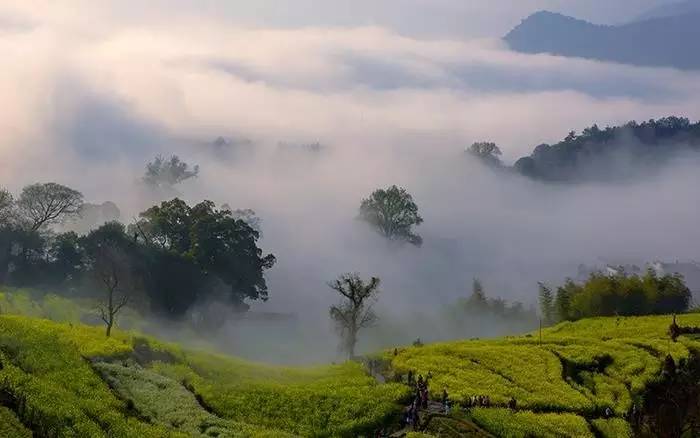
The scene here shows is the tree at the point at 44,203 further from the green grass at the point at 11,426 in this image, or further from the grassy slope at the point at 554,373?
the green grass at the point at 11,426

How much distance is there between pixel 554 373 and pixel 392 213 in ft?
280

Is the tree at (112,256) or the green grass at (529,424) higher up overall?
the tree at (112,256)

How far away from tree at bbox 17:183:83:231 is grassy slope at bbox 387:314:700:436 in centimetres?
6584

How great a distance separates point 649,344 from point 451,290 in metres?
84.6

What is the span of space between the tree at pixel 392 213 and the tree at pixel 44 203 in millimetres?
58885

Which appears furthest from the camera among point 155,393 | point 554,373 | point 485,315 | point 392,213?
point 392,213

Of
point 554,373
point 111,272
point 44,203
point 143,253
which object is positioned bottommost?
point 554,373

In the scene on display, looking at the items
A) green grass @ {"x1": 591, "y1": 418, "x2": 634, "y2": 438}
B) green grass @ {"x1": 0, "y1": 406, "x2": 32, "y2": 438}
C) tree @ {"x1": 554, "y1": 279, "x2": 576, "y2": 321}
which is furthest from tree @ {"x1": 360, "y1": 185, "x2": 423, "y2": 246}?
green grass @ {"x1": 0, "y1": 406, "x2": 32, "y2": 438}

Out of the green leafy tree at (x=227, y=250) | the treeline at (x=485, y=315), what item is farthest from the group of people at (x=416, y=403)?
the treeline at (x=485, y=315)

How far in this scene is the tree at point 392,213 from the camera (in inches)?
5389

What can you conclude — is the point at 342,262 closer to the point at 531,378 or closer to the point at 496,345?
the point at 496,345

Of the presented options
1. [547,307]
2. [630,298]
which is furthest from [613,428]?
[547,307]

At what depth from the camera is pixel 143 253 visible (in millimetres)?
88312

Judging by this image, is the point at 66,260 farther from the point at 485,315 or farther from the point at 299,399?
the point at 485,315
